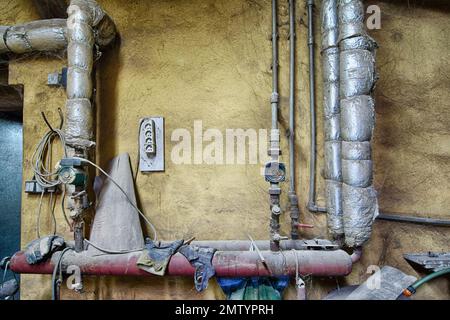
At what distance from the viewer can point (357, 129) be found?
52.9 inches

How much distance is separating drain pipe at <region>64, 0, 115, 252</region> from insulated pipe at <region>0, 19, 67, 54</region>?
19 centimetres

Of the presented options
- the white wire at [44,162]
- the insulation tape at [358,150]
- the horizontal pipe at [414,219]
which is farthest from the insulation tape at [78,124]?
the horizontal pipe at [414,219]

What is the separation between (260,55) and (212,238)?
136 cm

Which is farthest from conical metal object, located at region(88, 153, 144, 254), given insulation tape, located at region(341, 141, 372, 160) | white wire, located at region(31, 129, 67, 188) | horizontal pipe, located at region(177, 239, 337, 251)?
insulation tape, located at region(341, 141, 372, 160)

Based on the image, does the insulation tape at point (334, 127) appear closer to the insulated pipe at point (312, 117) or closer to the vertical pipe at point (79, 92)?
the insulated pipe at point (312, 117)

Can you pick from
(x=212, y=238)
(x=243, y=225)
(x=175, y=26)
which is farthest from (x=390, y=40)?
(x=212, y=238)

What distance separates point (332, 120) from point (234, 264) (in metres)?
1.07

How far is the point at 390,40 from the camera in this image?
1.71 m

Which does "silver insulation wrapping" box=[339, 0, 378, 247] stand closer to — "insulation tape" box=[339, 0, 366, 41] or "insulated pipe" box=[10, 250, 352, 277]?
"insulation tape" box=[339, 0, 366, 41]

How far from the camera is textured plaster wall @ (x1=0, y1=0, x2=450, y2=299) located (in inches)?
64.4

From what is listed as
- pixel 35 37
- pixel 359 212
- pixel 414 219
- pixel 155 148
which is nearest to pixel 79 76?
pixel 35 37

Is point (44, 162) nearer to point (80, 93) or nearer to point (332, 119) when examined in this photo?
point (80, 93)

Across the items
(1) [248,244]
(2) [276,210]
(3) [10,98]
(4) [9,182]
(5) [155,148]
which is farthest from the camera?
(4) [9,182]

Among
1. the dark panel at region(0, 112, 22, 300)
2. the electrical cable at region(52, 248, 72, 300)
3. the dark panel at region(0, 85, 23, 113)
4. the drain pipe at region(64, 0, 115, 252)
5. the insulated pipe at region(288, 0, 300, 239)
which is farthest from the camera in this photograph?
the dark panel at region(0, 112, 22, 300)
